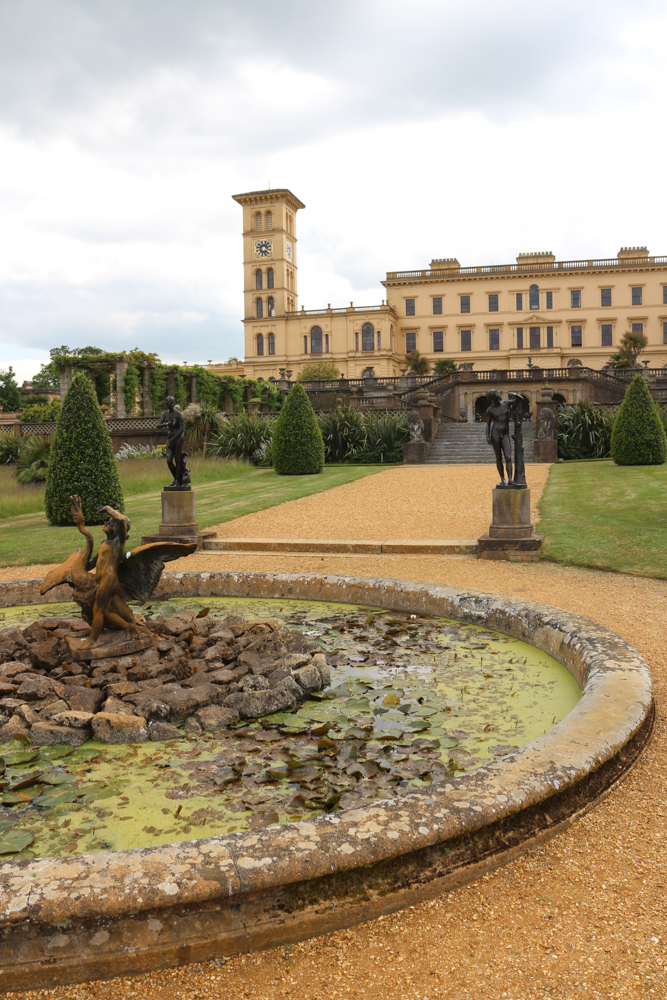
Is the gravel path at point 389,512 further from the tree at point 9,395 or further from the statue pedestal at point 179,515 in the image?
the tree at point 9,395

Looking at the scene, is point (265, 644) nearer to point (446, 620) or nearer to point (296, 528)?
point (446, 620)

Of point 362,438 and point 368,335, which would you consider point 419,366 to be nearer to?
point 368,335

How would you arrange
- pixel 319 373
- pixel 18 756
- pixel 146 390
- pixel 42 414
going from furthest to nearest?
pixel 319 373
pixel 42 414
pixel 146 390
pixel 18 756

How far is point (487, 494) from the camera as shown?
14992mm

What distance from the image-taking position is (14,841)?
106 inches

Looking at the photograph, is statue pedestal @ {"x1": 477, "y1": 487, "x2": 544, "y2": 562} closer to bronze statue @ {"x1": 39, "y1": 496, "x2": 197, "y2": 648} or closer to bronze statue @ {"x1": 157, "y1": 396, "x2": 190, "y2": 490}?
bronze statue @ {"x1": 157, "y1": 396, "x2": 190, "y2": 490}

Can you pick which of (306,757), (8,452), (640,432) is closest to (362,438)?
(640,432)

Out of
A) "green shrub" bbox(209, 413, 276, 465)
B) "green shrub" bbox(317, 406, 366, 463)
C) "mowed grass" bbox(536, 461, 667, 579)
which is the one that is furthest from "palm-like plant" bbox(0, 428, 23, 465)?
"mowed grass" bbox(536, 461, 667, 579)

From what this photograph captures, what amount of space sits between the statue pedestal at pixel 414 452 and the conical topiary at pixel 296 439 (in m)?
3.79

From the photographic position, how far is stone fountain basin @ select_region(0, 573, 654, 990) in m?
2.00

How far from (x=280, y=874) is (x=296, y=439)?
19045 millimetres

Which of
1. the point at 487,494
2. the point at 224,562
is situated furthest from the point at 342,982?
the point at 487,494

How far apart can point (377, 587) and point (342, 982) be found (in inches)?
172

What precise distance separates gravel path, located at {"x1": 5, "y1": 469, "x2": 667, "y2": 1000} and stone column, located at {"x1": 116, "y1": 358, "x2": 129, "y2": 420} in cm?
3107
